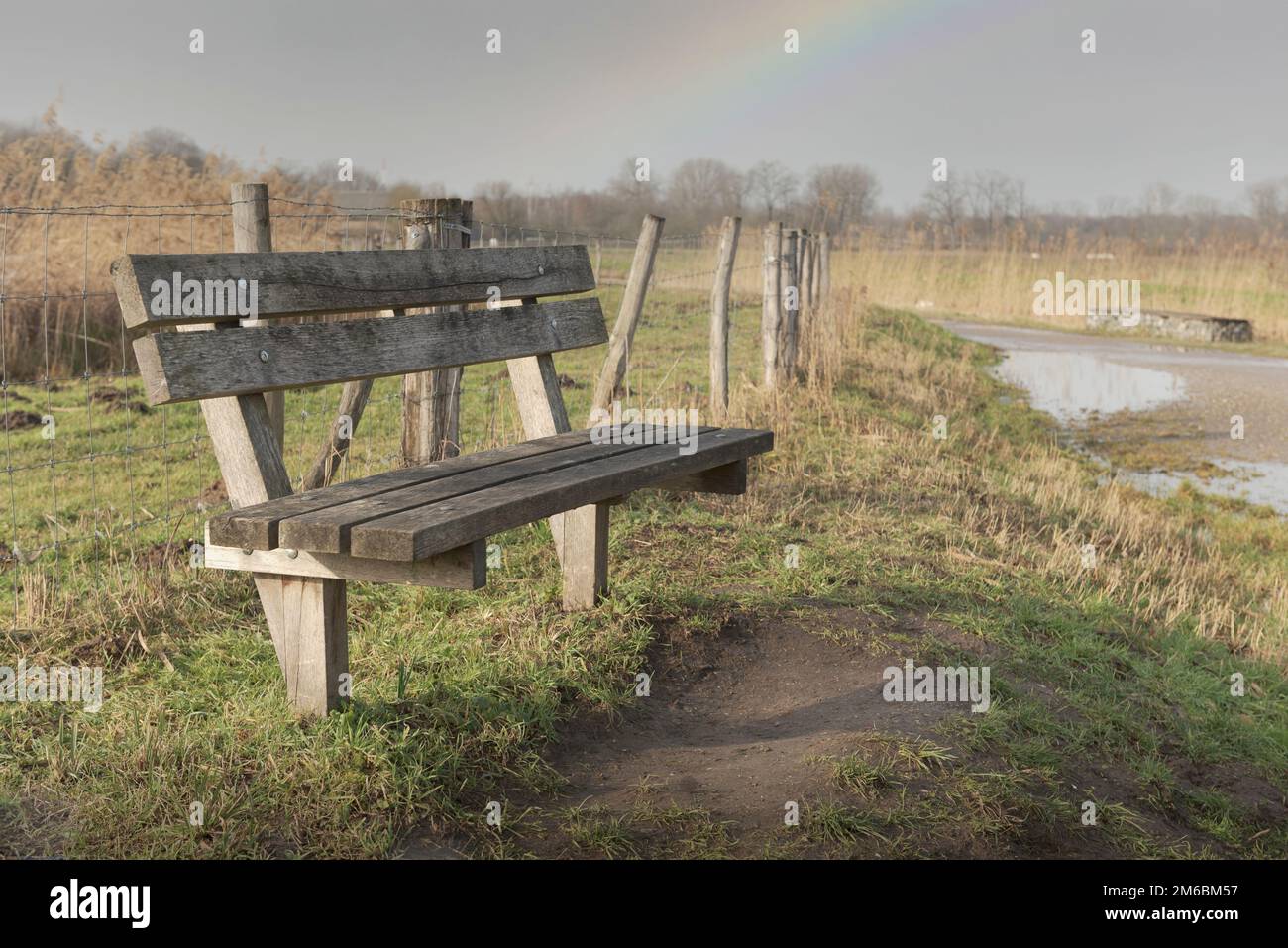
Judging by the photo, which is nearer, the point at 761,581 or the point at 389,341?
the point at 389,341

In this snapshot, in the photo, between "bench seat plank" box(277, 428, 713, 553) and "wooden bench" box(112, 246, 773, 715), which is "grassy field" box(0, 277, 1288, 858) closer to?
"wooden bench" box(112, 246, 773, 715)

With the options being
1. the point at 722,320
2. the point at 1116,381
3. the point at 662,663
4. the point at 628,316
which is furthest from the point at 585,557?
the point at 1116,381

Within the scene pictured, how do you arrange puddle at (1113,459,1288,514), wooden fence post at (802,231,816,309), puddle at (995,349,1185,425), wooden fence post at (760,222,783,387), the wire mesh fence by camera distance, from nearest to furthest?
the wire mesh fence → puddle at (1113,459,1288,514) → wooden fence post at (760,222,783,387) → wooden fence post at (802,231,816,309) → puddle at (995,349,1185,425)

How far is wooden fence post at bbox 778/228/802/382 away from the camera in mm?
10461

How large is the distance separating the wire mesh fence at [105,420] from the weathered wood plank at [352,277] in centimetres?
89

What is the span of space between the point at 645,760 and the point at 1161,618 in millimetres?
3925

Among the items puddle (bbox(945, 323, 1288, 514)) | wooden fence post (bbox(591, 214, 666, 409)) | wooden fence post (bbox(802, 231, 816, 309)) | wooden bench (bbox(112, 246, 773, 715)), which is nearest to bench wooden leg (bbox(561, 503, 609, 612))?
wooden bench (bbox(112, 246, 773, 715))

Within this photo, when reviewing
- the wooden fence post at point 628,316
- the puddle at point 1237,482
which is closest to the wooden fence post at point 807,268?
the puddle at point 1237,482

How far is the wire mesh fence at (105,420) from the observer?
5.55m

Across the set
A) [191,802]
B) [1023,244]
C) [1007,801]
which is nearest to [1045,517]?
[1007,801]

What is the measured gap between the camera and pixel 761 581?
5.17 meters

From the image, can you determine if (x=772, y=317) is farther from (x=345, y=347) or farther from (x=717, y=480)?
(x=345, y=347)

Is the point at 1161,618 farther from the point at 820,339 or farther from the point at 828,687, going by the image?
the point at 820,339

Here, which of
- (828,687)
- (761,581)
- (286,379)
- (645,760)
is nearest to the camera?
(286,379)
